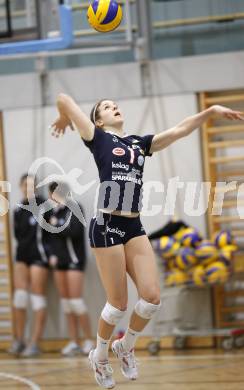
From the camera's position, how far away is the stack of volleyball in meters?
9.16

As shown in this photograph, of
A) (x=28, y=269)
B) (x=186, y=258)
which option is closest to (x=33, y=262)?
(x=28, y=269)

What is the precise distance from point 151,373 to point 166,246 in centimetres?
206

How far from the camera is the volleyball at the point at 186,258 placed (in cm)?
929

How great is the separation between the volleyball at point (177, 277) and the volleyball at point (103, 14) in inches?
140

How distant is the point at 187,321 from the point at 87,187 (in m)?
2.03

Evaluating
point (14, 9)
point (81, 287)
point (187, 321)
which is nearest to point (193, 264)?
point (187, 321)

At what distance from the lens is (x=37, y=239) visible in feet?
33.0

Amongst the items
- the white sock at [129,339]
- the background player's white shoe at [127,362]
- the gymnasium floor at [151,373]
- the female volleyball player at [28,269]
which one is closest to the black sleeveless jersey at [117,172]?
the white sock at [129,339]

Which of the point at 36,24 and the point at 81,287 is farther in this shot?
the point at 81,287

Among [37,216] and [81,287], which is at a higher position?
[37,216]

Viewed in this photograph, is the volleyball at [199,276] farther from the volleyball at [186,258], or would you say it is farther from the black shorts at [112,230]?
the black shorts at [112,230]

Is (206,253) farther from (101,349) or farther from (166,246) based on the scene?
(101,349)

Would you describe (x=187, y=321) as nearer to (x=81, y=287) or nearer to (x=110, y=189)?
(x=81, y=287)

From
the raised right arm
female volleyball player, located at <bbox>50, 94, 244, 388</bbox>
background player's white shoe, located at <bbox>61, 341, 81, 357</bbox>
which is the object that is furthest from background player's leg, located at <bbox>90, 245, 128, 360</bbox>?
background player's white shoe, located at <bbox>61, 341, 81, 357</bbox>
